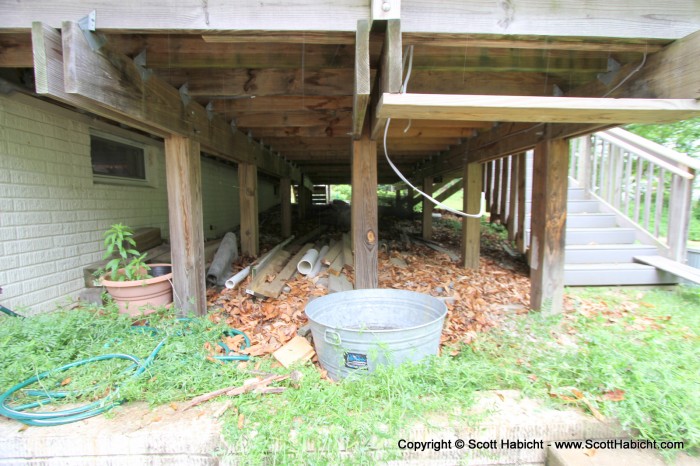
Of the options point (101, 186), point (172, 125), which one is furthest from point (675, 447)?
point (101, 186)

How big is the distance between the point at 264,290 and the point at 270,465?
2050mm

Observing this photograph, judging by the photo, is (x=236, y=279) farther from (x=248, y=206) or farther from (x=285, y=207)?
(x=285, y=207)

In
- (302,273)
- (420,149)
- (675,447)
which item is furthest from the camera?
(420,149)

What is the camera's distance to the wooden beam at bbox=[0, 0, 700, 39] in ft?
5.43

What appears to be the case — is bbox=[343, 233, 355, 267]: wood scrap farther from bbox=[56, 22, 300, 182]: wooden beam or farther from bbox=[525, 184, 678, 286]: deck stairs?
bbox=[525, 184, 678, 286]: deck stairs

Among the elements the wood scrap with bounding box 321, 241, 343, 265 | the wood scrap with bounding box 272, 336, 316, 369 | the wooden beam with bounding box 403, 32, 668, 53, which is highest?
the wooden beam with bounding box 403, 32, 668, 53

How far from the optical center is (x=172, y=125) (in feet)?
8.35

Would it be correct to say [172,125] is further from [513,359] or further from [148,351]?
[513,359]

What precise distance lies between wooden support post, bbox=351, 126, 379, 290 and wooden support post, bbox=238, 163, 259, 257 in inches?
104

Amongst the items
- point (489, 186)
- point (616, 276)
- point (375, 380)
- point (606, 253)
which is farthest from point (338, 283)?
point (489, 186)

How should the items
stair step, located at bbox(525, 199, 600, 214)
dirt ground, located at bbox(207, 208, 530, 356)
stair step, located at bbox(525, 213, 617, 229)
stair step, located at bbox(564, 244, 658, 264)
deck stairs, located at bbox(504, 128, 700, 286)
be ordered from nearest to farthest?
1. dirt ground, located at bbox(207, 208, 530, 356)
2. deck stairs, located at bbox(504, 128, 700, 286)
3. stair step, located at bbox(564, 244, 658, 264)
4. stair step, located at bbox(525, 213, 617, 229)
5. stair step, located at bbox(525, 199, 600, 214)

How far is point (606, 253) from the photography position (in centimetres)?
437

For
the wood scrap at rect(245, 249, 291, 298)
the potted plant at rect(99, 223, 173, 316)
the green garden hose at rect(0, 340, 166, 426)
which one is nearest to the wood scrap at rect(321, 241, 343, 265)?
the wood scrap at rect(245, 249, 291, 298)

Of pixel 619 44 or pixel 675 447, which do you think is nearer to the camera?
pixel 675 447
